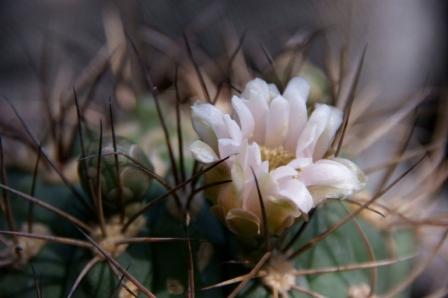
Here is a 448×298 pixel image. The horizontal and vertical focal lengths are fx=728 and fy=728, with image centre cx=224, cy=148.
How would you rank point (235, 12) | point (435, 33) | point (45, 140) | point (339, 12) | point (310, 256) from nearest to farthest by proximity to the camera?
point (310, 256)
point (45, 140)
point (339, 12)
point (235, 12)
point (435, 33)

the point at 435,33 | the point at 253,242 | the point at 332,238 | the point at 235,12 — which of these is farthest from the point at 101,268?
the point at 435,33

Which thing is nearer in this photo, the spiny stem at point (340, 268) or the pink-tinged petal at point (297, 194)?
the pink-tinged petal at point (297, 194)

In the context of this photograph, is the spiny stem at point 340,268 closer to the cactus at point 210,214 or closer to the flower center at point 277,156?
the cactus at point 210,214

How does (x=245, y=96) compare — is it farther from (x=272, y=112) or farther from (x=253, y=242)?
(x=253, y=242)

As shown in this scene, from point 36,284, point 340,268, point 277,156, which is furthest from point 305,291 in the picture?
point 36,284

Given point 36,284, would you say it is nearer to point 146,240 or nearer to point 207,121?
point 146,240

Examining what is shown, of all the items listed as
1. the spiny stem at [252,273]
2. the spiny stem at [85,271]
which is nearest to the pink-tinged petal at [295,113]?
the spiny stem at [252,273]
